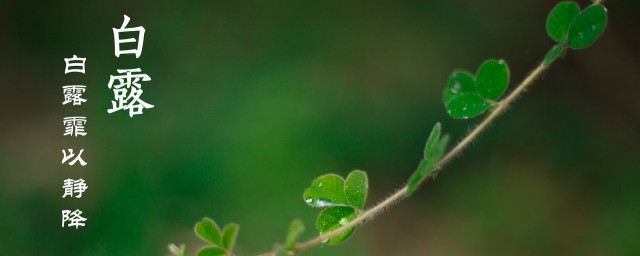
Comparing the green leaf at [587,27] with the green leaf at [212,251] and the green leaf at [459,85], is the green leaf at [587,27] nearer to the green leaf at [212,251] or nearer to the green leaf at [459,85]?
the green leaf at [459,85]

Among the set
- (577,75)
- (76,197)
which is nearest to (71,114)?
(76,197)

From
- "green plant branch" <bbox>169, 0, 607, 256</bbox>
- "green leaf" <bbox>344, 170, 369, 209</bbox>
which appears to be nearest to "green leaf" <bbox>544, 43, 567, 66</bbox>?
"green plant branch" <bbox>169, 0, 607, 256</bbox>

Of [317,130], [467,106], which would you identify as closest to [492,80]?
[467,106]

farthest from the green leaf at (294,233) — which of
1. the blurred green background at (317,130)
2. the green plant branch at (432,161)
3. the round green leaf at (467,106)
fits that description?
the blurred green background at (317,130)

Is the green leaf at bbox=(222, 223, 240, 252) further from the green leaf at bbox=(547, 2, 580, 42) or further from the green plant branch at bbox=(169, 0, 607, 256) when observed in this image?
the green leaf at bbox=(547, 2, 580, 42)

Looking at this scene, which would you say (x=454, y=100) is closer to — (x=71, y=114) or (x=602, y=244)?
(x=602, y=244)

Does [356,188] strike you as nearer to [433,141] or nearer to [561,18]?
[433,141]
